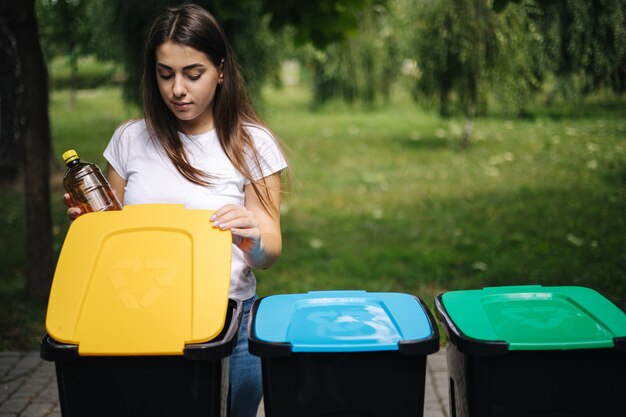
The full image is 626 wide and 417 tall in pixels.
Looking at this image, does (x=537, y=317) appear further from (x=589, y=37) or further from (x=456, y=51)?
(x=456, y=51)

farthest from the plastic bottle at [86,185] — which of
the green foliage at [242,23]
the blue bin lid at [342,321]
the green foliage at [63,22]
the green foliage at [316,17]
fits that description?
the green foliage at [63,22]

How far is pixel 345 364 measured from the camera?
174 centimetres

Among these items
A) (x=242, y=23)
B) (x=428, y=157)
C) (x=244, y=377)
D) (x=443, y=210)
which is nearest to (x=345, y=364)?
(x=244, y=377)

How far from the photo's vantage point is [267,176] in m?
2.07

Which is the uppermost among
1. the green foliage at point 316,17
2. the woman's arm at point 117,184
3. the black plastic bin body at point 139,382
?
the green foliage at point 316,17

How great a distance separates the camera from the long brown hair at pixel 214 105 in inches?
78.2

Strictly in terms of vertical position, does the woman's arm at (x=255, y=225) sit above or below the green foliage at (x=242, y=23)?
below

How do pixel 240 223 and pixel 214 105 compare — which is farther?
pixel 214 105

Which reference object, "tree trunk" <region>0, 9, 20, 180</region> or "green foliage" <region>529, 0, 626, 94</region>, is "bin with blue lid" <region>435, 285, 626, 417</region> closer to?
"tree trunk" <region>0, 9, 20, 180</region>

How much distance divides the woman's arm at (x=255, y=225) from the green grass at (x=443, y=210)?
0.97ft

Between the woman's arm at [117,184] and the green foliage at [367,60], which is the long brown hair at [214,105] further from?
the green foliage at [367,60]

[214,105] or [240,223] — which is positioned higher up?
[214,105]

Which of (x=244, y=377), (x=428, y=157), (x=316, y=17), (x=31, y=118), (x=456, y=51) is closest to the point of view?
(x=244, y=377)

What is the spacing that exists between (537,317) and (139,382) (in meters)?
1.01
